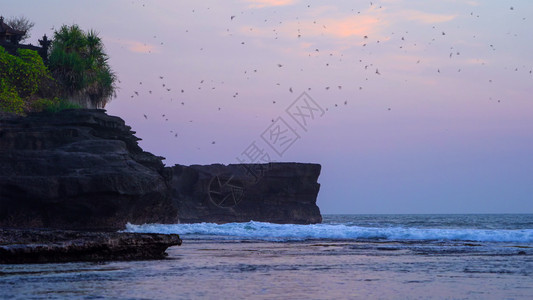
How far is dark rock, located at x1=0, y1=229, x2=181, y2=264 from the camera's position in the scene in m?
12.4

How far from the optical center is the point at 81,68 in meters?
45.3

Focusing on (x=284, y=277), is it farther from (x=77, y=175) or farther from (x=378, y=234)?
(x=77, y=175)

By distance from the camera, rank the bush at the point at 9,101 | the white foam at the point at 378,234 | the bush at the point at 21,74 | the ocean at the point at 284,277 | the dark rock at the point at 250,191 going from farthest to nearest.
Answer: the dark rock at the point at 250,191 < the bush at the point at 21,74 < the bush at the point at 9,101 < the white foam at the point at 378,234 < the ocean at the point at 284,277

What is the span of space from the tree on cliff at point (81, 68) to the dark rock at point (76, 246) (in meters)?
33.0

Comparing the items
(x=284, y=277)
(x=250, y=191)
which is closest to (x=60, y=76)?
(x=250, y=191)

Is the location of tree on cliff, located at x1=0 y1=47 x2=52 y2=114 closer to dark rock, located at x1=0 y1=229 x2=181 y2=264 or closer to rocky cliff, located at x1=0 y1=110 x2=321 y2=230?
rocky cliff, located at x1=0 y1=110 x2=321 y2=230

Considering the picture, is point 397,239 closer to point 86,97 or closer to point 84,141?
point 84,141

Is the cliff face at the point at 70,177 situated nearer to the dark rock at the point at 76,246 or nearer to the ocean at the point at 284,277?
the ocean at the point at 284,277

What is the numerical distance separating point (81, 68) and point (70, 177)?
16.5 m

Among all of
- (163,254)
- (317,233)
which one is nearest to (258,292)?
(163,254)

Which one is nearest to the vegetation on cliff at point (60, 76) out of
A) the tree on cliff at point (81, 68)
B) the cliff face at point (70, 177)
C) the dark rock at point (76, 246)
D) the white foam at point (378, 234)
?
the tree on cliff at point (81, 68)

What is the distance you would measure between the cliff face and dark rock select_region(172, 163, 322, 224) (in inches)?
1025

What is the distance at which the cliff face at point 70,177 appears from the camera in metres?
30.5

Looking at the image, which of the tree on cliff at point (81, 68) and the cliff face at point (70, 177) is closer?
the cliff face at point (70, 177)
